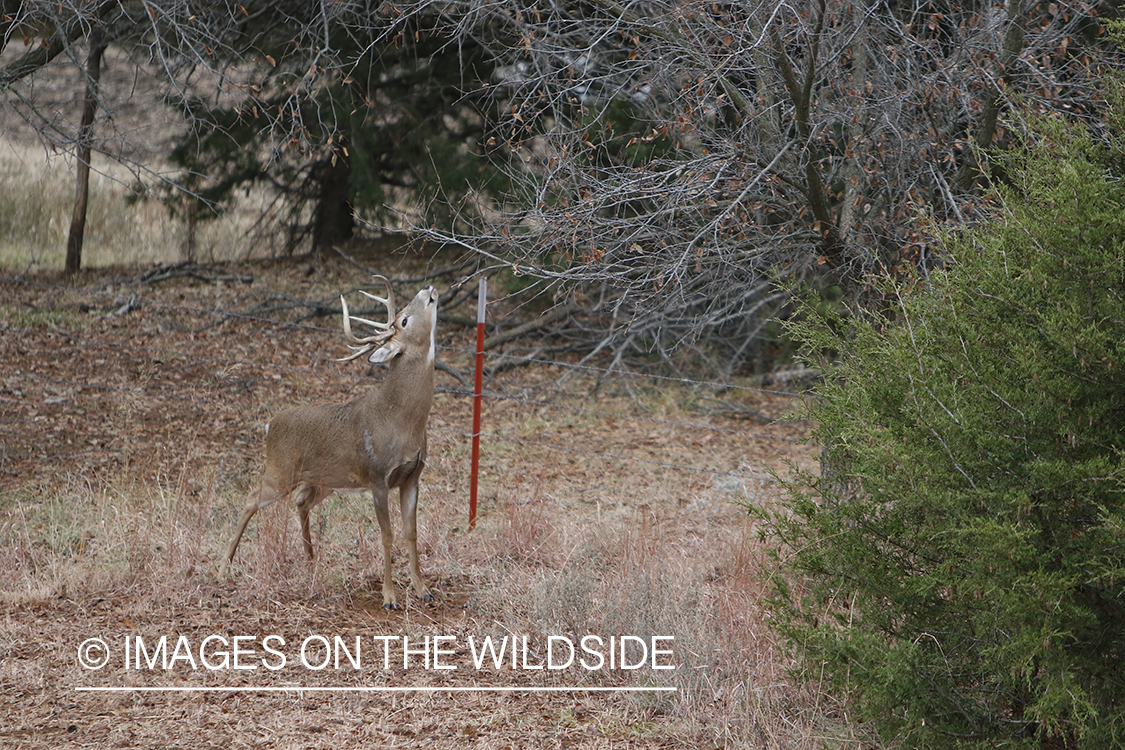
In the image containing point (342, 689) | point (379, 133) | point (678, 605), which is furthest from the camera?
point (379, 133)

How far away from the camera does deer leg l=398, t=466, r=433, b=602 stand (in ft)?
19.3

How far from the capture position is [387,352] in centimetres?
562

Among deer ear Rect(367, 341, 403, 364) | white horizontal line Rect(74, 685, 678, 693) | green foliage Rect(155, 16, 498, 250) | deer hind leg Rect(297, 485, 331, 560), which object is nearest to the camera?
white horizontal line Rect(74, 685, 678, 693)

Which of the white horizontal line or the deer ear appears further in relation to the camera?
the deer ear

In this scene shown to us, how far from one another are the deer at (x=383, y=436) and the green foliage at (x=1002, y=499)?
2.36 m

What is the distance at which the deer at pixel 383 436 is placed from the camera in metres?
5.72

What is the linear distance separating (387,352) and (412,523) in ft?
3.27

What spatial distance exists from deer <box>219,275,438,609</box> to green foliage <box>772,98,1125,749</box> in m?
2.36

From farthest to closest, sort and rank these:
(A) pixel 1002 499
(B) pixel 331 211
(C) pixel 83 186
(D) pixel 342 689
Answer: (B) pixel 331 211 → (C) pixel 83 186 → (D) pixel 342 689 → (A) pixel 1002 499

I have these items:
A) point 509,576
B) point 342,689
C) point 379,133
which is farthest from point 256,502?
point 379,133

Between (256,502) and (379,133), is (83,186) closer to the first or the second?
(379,133)

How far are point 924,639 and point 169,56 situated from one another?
11.1m

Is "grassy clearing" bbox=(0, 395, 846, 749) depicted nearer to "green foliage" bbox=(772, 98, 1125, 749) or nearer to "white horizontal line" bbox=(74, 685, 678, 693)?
"white horizontal line" bbox=(74, 685, 678, 693)

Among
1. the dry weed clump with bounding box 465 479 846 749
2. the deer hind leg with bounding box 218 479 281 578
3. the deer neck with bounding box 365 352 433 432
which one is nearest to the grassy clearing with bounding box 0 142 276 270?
the deer hind leg with bounding box 218 479 281 578
